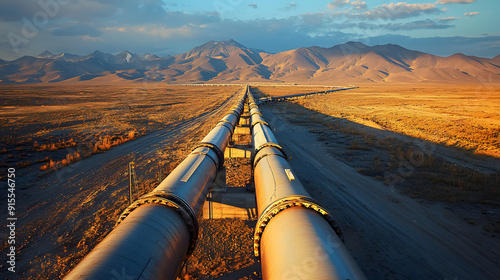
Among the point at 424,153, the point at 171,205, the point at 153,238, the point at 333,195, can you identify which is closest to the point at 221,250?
the point at 171,205

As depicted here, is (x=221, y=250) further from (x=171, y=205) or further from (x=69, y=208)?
(x=69, y=208)

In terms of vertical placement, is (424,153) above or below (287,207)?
below

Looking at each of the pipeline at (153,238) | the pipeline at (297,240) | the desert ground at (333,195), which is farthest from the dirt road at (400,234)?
the pipeline at (153,238)

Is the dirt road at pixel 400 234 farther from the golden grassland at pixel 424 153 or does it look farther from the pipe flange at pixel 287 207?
the pipe flange at pixel 287 207

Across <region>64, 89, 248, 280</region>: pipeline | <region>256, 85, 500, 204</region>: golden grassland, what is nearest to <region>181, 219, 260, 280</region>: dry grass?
<region>64, 89, 248, 280</region>: pipeline

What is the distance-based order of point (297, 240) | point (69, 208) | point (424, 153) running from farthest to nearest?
point (424, 153) → point (69, 208) → point (297, 240)
